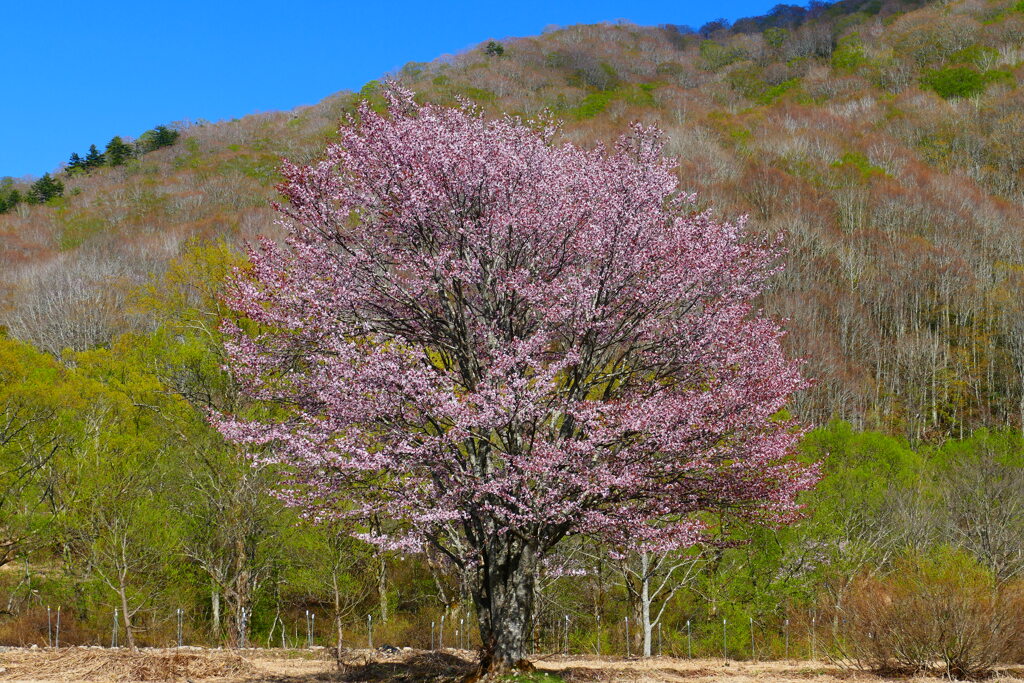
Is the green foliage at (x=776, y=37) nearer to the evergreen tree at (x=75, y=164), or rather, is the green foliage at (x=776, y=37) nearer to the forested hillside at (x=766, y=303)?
the forested hillside at (x=766, y=303)

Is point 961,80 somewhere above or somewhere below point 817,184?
above

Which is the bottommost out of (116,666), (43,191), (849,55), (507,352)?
(116,666)

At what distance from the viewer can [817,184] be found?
71625mm

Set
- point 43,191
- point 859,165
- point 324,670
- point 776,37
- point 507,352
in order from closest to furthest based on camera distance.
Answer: point 507,352 → point 324,670 → point 859,165 → point 43,191 → point 776,37

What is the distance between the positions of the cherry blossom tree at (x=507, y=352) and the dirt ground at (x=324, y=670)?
2.42 meters

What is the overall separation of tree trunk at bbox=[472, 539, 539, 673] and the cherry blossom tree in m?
0.03

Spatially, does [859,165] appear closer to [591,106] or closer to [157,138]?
[591,106]

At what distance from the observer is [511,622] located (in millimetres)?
12328

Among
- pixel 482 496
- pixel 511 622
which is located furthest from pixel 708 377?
pixel 511 622

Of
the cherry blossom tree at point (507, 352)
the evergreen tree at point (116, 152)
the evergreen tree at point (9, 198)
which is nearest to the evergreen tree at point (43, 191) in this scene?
the evergreen tree at point (9, 198)

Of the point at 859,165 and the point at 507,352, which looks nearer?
the point at 507,352

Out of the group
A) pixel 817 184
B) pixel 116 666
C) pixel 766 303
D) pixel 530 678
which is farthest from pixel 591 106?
pixel 530 678

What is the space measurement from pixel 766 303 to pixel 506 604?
42730mm

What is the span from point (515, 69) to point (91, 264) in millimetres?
81246
